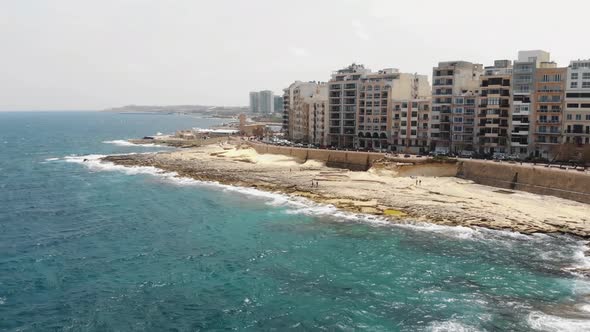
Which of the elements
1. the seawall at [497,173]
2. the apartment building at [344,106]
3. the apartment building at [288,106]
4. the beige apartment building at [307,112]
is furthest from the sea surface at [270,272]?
the apartment building at [288,106]

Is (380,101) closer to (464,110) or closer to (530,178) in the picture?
(464,110)

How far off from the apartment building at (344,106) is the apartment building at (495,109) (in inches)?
1284

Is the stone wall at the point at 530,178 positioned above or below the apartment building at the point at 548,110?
below

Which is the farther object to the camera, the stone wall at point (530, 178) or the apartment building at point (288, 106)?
the apartment building at point (288, 106)

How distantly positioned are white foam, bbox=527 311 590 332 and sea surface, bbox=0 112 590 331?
0.12 meters

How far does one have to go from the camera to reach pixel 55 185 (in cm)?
8719

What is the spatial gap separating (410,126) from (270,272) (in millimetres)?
73007

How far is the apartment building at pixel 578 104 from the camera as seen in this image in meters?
82.2

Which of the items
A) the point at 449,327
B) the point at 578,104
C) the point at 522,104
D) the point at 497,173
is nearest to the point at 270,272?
the point at 449,327

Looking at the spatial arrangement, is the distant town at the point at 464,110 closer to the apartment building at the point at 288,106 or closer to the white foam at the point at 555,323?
the apartment building at the point at 288,106

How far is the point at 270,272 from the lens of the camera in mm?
42531

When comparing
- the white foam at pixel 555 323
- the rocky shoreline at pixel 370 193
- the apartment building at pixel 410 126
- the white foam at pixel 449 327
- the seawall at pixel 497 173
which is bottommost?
the white foam at pixel 449 327

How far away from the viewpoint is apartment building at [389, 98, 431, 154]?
348 feet

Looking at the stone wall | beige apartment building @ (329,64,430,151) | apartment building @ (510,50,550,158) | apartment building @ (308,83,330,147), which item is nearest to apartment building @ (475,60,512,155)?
apartment building @ (510,50,550,158)
